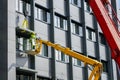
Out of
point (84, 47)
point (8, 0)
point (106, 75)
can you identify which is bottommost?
point (106, 75)

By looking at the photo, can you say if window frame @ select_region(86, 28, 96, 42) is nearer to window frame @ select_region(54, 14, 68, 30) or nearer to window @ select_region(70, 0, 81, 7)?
window @ select_region(70, 0, 81, 7)

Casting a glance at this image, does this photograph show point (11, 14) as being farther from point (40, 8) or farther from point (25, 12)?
point (40, 8)

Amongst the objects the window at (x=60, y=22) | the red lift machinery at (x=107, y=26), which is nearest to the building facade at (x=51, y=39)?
the window at (x=60, y=22)

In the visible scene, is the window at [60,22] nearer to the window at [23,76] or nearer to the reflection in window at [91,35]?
the reflection in window at [91,35]

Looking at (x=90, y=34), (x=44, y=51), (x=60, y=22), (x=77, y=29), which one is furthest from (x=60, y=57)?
(x=90, y=34)

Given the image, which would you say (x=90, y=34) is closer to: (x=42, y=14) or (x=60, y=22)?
(x=60, y=22)

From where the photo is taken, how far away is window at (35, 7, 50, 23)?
3556 centimetres

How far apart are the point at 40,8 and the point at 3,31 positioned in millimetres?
6889

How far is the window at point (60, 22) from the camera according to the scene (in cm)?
3806

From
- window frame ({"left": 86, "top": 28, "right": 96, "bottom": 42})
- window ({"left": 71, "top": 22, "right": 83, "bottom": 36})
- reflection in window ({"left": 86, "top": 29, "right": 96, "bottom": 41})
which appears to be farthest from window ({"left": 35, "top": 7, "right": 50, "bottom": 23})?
reflection in window ({"left": 86, "top": 29, "right": 96, "bottom": 41})

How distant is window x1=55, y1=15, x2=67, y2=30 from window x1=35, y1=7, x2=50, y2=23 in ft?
4.66

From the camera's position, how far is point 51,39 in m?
35.8

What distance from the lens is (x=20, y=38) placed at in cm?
3234

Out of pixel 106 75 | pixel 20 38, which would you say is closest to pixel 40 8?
pixel 20 38
